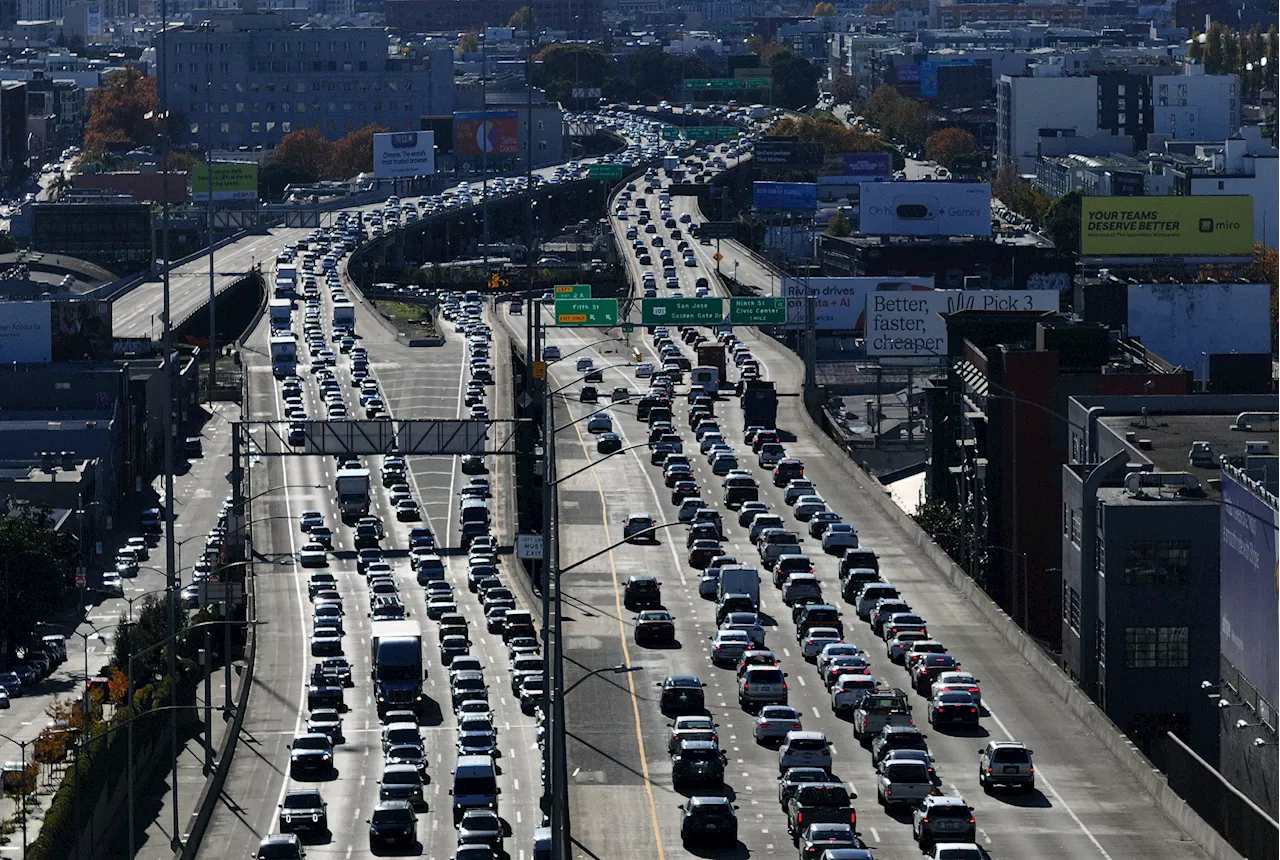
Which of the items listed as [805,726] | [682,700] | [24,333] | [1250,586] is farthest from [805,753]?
[24,333]

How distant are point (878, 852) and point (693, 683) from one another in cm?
1594

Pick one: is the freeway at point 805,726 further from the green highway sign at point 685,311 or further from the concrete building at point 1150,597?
the green highway sign at point 685,311

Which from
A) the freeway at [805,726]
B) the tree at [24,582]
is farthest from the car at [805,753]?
the tree at [24,582]

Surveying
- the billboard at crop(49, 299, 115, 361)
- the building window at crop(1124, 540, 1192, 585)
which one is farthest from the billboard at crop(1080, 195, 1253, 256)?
the building window at crop(1124, 540, 1192, 585)

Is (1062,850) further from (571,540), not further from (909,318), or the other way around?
(909,318)

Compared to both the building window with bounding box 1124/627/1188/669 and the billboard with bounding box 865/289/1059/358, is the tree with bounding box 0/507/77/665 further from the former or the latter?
the billboard with bounding box 865/289/1059/358

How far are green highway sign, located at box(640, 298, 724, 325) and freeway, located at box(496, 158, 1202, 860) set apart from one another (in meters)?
36.2

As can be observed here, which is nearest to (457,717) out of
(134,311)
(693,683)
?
(693,683)

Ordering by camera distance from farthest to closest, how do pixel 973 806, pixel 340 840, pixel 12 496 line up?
pixel 12 496 < pixel 340 840 < pixel 973 806

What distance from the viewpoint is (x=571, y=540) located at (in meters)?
97.1

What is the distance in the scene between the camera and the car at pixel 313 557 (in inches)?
4008

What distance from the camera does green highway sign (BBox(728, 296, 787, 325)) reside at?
14300cm

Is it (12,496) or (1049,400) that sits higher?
(1049,400)

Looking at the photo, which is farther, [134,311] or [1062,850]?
[134,311]
